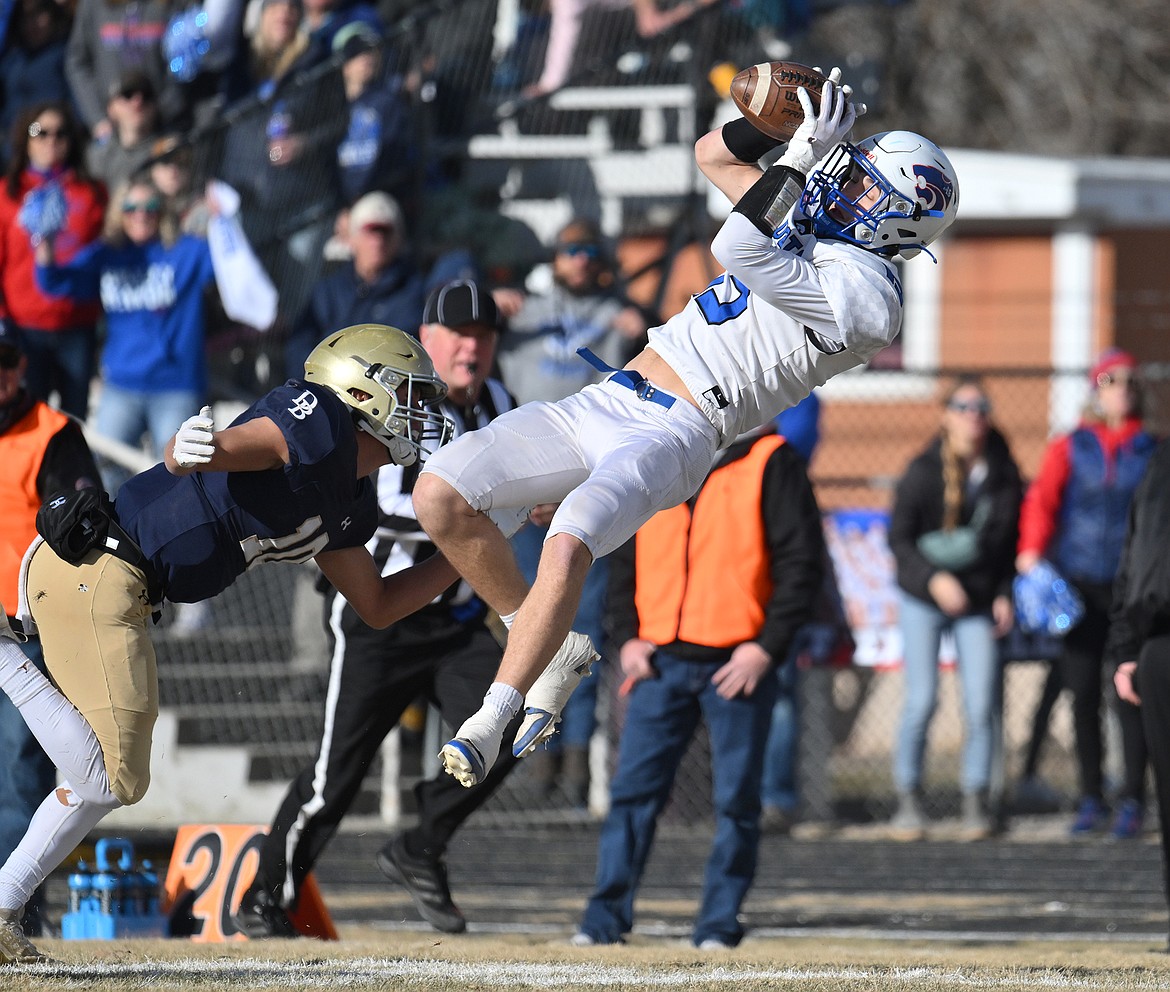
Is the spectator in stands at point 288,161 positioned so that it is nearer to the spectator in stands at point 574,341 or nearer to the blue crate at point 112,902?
the spectator in stands at point 574,341

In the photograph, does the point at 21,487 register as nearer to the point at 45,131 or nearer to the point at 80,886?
the point at 80,886

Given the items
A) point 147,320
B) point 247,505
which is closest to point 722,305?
point 247,505

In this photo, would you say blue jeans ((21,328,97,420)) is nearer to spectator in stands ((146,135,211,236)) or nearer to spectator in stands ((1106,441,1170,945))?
spectator in stands ((146,135,211,236))

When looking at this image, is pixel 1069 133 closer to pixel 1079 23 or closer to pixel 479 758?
pixel 1079 23

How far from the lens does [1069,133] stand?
28.3 meters

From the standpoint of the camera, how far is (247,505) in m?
6.20

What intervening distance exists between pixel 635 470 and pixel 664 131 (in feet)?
30.4

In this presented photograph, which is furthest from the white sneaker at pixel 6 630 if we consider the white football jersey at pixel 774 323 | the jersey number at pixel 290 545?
the white football jersey at pixel 774 323

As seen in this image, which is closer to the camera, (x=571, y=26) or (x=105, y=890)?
(x=105, y=890)

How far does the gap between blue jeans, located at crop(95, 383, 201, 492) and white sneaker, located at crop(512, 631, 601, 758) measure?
5.84 meters

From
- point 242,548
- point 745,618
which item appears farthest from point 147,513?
point 745,618

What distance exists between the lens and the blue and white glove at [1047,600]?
12.4 metres

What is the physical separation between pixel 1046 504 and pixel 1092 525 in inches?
13.0

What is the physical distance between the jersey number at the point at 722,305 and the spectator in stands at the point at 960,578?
599 cm
